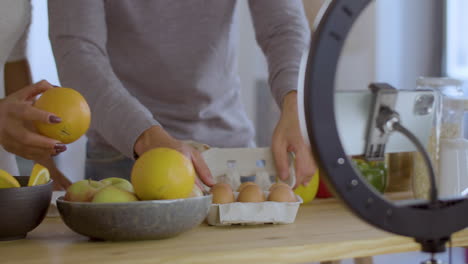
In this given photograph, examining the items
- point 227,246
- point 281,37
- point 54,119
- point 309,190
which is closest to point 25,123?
point 54,119

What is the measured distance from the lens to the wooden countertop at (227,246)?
2.56ft

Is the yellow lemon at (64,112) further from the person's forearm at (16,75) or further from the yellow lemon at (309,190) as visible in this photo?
the person's forearm at (16,75)

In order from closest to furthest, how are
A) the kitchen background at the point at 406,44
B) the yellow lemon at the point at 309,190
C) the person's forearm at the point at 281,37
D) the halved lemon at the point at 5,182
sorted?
the halved lemon at the point at 5,182 → the yellow lemon at the point at 309,190 → the person's forearm at the point at 281,37 → the kitchen background at the point at 406,44

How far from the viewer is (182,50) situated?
160 centimetres

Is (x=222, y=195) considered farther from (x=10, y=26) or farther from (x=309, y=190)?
(x=10, y=26)

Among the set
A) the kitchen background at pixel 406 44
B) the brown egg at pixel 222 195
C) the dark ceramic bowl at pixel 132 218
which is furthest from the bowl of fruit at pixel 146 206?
the kitchen background at pixel 406 44

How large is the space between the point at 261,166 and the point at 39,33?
2085mm

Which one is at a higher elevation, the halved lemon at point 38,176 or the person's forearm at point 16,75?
the person's forearm at point 16,75

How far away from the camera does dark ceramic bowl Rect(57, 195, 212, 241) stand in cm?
83

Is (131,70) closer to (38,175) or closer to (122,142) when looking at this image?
(122,142)

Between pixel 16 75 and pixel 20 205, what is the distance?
0.95 metres

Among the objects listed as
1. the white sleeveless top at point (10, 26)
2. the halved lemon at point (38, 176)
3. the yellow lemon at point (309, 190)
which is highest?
the white sleeveless top at point (10, 26)

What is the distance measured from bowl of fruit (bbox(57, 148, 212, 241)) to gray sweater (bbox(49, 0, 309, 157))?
49 centimetres

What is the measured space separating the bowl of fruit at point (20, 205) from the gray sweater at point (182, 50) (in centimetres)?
43
